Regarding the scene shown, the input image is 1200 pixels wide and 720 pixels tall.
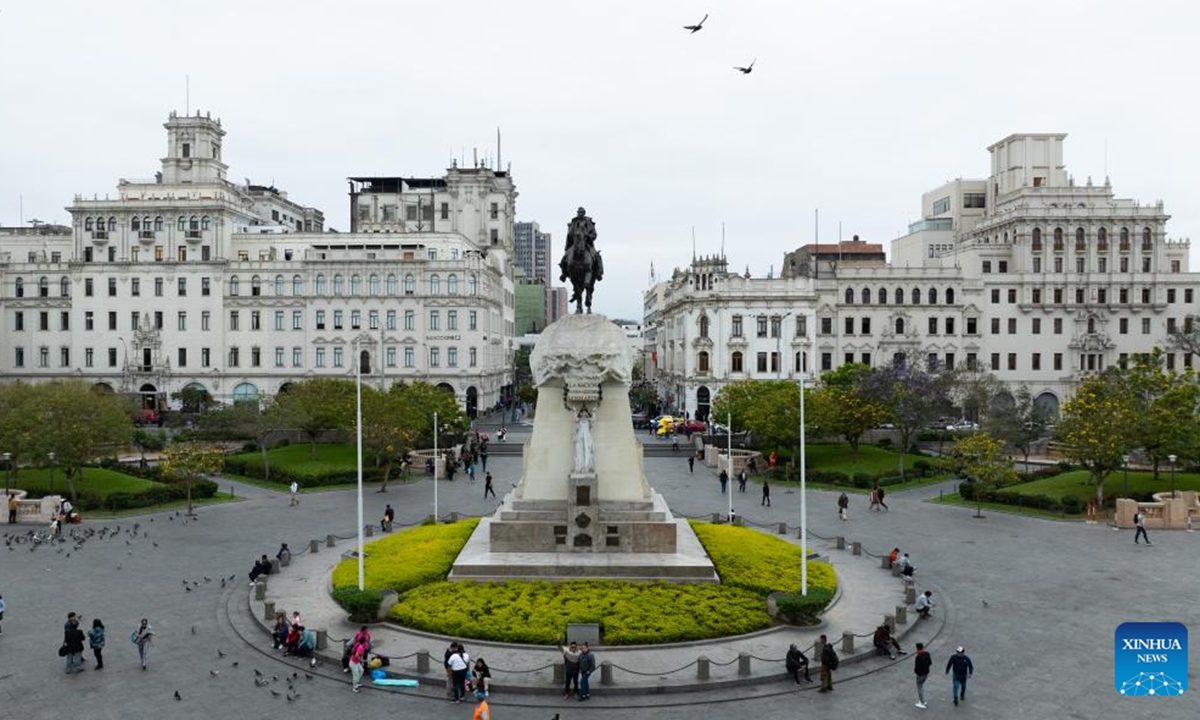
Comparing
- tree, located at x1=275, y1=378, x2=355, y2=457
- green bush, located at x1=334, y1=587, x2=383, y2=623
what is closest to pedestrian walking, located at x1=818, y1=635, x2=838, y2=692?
green bush, located at x1=334, y1=587, x2=383, y2=623

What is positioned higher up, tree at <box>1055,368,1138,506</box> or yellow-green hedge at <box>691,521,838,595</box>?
tree at <box>1055,368,1138,506</box>

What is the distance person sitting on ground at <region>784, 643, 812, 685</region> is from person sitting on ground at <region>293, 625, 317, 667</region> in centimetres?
1153

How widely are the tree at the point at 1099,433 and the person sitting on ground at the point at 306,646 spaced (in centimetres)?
3456

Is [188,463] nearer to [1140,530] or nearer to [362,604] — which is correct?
[362,604]

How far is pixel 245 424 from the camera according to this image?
191 ft

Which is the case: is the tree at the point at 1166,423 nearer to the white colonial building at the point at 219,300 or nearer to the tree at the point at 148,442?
the white colonial building at the point at 219,300

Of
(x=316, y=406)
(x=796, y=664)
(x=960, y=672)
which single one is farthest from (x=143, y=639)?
(x=316, y=406)

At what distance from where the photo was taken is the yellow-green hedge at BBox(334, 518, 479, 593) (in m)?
27.3

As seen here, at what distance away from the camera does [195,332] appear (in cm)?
8500

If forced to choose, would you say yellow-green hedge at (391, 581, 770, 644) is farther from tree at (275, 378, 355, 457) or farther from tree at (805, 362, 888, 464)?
tree at (275, 378, 355, 457)

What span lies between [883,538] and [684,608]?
1594 centimetres

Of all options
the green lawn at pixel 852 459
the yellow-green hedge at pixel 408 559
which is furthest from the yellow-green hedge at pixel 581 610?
the green lawn at pixel 852 459

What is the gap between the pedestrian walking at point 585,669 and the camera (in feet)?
64.7

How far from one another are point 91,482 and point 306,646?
3230 centimetres
